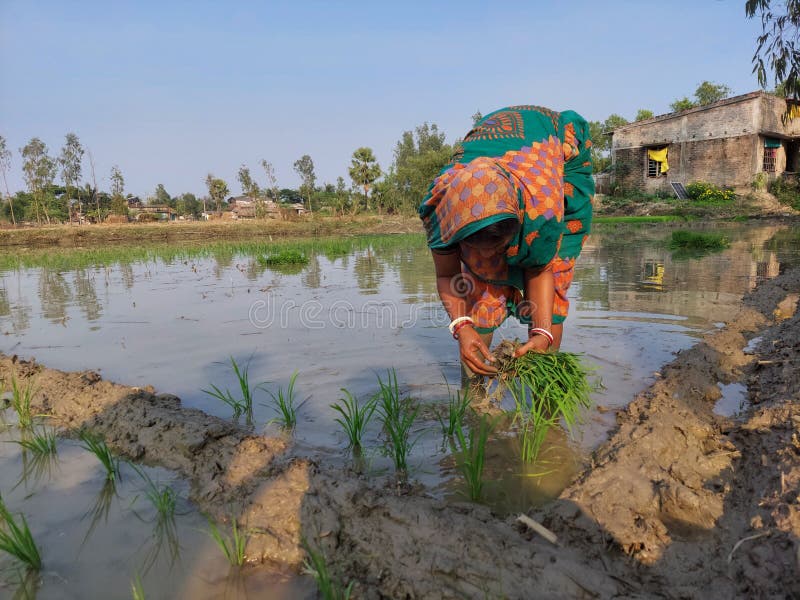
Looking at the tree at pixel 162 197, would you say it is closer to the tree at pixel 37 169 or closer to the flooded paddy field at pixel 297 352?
the tree at pixel 37 169

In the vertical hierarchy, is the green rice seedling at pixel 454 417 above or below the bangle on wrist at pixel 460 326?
below

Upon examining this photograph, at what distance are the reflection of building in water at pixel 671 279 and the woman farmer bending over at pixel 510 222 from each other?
2.47 m

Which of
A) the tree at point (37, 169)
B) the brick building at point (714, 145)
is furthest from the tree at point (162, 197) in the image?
the brick building at point (714, 145)

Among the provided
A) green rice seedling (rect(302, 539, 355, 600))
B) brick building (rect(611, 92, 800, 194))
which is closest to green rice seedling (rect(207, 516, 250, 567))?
green rice seedling (rect(302, 539, 355, 600))

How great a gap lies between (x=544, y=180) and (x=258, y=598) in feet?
6.28

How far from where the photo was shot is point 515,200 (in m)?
2.08

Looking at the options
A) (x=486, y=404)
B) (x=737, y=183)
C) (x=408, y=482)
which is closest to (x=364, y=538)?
(x=408, y=482)

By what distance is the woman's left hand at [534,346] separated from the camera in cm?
247

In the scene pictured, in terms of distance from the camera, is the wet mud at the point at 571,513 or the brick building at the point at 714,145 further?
the brick building at the point at 714,145

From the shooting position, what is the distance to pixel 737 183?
1995 cm

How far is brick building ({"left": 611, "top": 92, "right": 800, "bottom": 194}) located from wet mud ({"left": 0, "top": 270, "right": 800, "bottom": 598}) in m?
21.8

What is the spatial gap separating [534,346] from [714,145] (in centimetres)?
2273

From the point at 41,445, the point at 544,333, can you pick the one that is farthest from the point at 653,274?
the point at 41,445

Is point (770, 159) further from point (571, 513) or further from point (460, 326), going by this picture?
point (571, 513)
